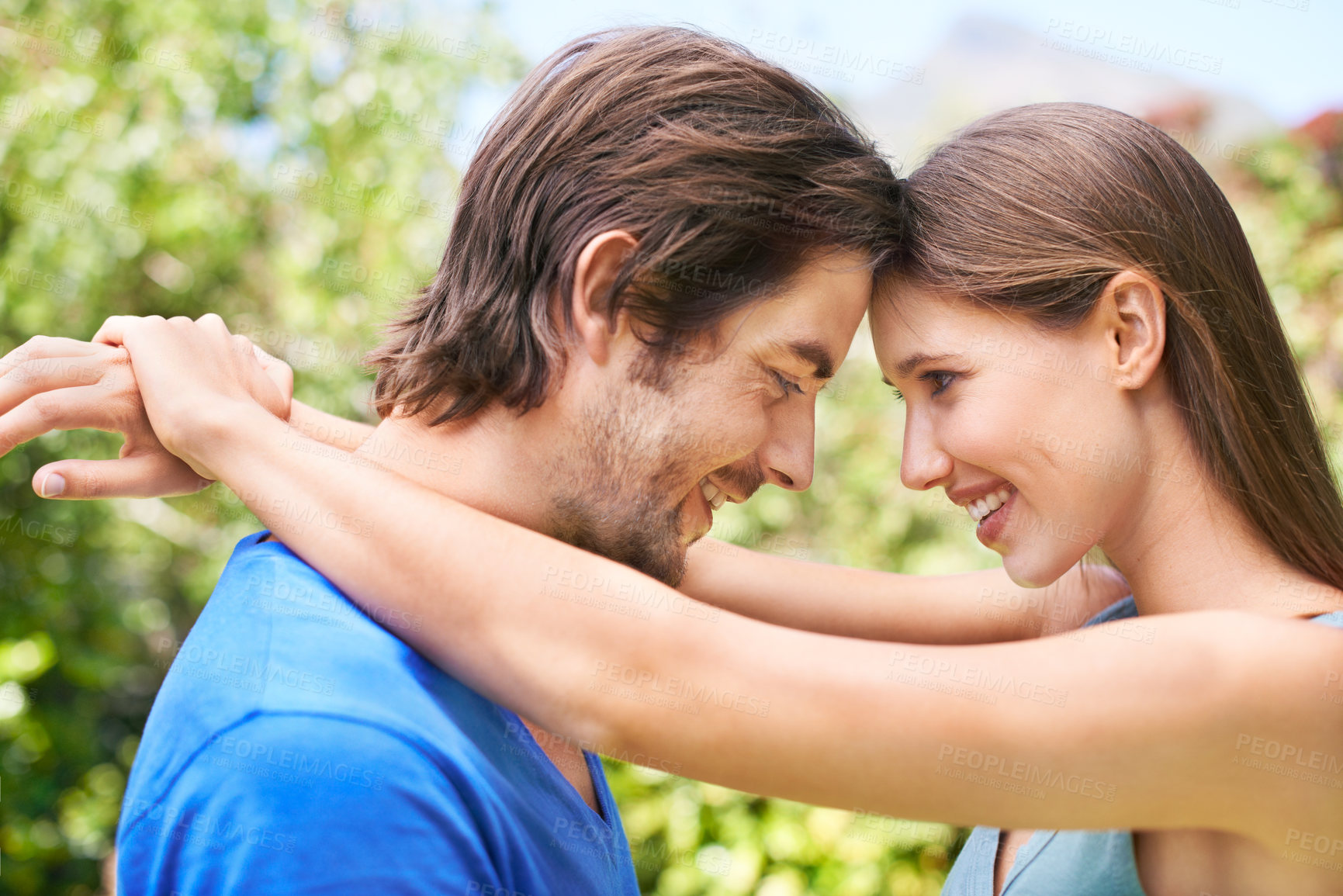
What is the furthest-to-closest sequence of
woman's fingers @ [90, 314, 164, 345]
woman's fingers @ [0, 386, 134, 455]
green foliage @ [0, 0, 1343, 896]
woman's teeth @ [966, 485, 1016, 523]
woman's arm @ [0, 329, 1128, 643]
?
green foliage @ [0, 0, 1343, 896]
woman's arm @ [0, 329, 1128, 643]
woman's teeth @ [966, 485, 1016, 523]
woman's fingers @ [90, 314, 164, 345]
woman's fingers @ [0, 386, 134, 455]

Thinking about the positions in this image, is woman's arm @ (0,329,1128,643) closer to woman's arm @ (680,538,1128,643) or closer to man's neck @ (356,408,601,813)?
woman's arm @ (680,538,1128,643)

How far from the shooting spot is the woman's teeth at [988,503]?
5.98ft

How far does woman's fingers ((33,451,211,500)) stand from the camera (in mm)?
1419

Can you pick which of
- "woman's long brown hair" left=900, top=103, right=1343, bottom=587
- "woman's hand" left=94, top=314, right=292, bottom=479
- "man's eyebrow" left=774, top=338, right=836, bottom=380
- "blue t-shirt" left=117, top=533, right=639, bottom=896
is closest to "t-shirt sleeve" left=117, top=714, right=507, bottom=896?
"blue t-shirt" left=117, top=533, right=639, bottom=896

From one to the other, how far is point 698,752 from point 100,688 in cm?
421

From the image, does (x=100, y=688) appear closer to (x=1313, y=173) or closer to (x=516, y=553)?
(x=516, y=553)

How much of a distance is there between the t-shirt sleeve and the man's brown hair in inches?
27.1

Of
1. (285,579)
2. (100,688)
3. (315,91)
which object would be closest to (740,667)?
(285,579)

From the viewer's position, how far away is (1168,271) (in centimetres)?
165

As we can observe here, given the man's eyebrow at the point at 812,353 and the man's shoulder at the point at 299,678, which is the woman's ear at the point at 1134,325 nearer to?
the man's eyebrow at the point at 812,353

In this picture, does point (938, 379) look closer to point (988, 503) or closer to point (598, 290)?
point (988, 503)

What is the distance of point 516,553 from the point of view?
1254 mm

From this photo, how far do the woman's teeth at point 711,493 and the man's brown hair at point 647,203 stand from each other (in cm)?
34

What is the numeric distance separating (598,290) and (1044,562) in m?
1.02
